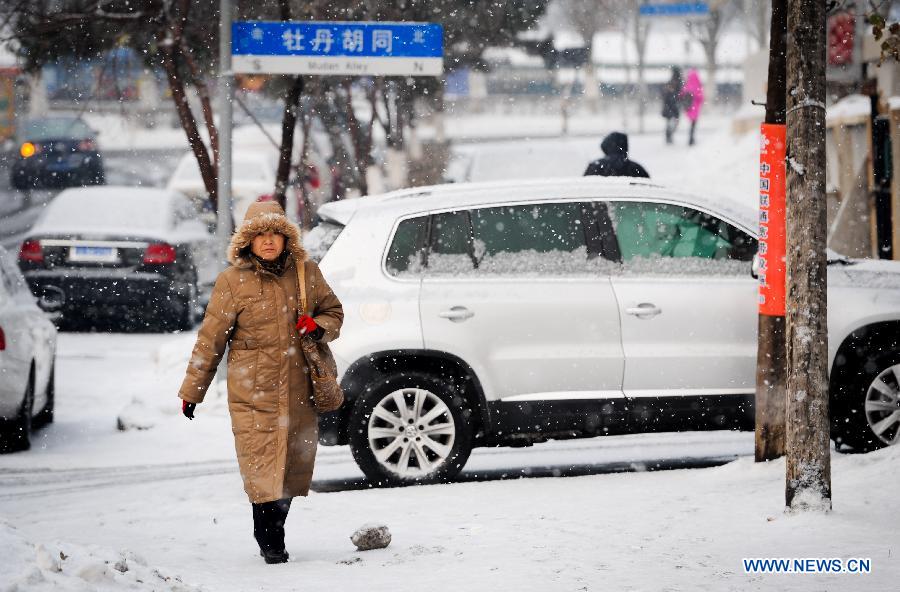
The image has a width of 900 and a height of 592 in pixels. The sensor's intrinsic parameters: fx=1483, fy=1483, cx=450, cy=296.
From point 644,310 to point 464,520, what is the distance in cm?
187

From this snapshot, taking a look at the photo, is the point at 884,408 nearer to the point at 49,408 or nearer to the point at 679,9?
the point at 49,408

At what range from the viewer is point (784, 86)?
26.4 ft

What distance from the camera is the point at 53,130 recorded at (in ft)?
124

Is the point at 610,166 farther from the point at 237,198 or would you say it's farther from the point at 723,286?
the point at 237,198

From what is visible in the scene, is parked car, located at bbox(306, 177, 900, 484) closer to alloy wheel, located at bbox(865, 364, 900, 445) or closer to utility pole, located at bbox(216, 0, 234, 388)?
alloy wheel, located at bbox(865, 364, 900, 445)

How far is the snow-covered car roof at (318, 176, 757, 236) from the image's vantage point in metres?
8.72

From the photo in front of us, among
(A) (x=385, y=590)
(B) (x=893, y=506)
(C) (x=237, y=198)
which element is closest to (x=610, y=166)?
(B) (x=893, y=506)

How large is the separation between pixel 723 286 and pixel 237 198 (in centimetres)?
1627

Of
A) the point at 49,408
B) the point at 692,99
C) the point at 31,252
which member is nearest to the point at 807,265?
the point at 49,408

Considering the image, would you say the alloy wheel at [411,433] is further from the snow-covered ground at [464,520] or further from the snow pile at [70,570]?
the snow pile at [70,570]

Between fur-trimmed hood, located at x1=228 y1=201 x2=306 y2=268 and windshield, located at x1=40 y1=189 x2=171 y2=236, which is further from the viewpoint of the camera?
windshield, located at x1=40 y1=189 x2=171 y2=236

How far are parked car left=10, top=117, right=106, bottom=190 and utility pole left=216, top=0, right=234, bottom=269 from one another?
22.4m
